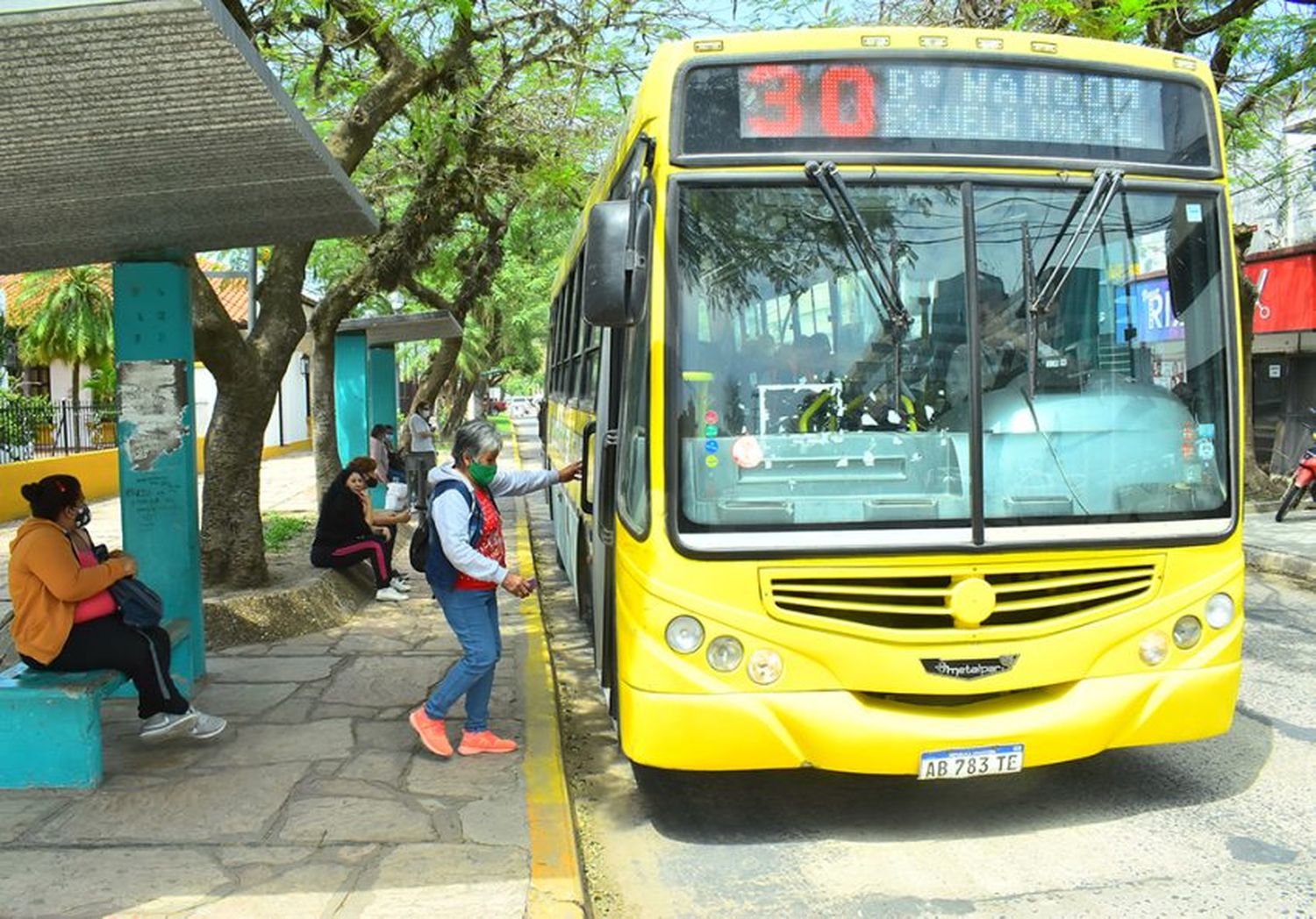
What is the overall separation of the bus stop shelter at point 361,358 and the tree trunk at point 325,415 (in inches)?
25.3

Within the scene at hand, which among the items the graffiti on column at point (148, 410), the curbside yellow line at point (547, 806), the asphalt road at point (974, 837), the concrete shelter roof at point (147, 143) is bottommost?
the asphalt road at point (974, 837)

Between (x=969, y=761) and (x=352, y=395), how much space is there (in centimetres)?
1320

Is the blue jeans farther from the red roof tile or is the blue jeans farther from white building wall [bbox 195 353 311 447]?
the red roof tile

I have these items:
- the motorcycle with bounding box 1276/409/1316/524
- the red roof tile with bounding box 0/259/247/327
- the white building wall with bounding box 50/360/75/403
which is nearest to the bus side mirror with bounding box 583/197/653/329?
the motorcycle with bounding box 1276/409/1316/524

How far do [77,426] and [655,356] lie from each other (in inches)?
646

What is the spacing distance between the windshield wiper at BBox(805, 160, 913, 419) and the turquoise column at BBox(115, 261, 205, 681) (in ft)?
12.6

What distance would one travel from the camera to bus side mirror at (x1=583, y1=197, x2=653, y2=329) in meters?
4.36

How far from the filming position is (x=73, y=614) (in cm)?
515

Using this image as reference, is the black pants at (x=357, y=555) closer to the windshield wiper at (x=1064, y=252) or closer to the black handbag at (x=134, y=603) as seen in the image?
the black handbag at (x=134, y=603)

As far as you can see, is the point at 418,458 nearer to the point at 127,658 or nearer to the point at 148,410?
the point at 148,410

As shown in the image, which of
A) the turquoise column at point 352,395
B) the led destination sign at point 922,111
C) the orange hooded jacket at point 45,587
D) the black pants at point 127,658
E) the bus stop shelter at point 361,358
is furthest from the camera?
the turquoise column at point 352,395

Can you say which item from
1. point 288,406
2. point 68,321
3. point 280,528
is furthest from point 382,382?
point 68,321

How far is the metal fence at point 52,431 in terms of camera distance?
52.1 ft

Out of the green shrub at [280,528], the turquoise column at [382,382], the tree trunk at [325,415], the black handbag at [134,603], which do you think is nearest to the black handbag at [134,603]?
the black handbag at [134,603]
